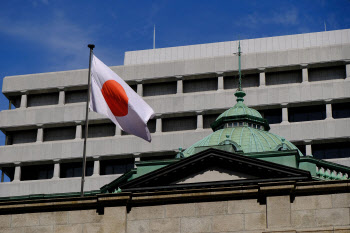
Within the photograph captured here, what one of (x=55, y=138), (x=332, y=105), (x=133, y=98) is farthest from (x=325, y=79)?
(x=133, y=98)

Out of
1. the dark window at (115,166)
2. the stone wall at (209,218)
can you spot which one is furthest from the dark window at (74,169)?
the stone wall at (209,218)

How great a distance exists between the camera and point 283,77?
289 feet

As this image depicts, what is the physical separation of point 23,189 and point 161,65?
18266 mm

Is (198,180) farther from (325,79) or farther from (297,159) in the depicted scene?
(325,79)

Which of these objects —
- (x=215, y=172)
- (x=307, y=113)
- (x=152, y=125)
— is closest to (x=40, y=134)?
(x=152, y=125)

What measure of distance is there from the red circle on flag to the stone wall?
8132 millimetres

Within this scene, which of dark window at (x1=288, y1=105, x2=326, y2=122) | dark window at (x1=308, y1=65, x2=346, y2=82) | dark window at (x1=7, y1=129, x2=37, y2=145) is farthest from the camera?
dark window at (x1=7, y1=129, x2=37, y2=145)

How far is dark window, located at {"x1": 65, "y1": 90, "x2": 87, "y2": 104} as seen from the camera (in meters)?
93.7

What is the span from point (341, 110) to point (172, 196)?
55.2 meters

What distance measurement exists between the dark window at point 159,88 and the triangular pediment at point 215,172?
38.1m

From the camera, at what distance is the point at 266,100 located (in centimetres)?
8619

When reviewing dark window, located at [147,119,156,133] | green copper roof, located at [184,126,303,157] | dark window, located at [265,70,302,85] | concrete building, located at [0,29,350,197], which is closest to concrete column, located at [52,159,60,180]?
concrete building, located at [0,29,350,197]

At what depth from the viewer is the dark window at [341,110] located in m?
85.1

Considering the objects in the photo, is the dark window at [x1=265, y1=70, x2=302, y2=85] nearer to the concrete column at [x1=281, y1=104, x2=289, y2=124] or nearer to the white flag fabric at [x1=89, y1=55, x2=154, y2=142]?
the concrete column at [x1=281, y1=104, x2=289, y2=124]
